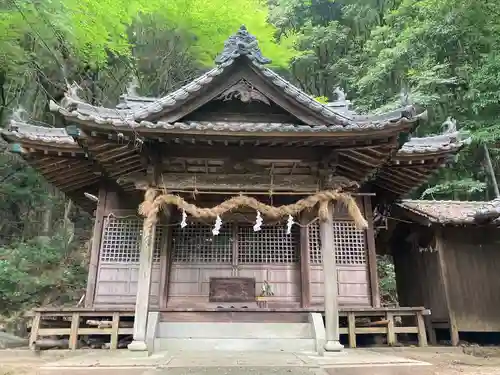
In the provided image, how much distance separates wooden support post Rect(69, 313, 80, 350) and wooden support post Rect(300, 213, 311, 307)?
528 centimetres

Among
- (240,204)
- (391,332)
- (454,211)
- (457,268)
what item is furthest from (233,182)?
(454,211)

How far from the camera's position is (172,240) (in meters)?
9.85

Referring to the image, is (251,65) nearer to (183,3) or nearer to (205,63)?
(183,3)

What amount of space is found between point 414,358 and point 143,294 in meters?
5.42

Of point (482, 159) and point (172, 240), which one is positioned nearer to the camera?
point (172, 240)

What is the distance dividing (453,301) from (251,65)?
8.08 m

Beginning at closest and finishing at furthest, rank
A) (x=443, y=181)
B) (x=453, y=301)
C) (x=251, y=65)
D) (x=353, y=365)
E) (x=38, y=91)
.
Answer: (x=353, y=365) → (x=251, y=65) → (x=453, y=301) → (x=443, y=181) → (x=38, y=91)

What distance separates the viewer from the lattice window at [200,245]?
32.3 feet

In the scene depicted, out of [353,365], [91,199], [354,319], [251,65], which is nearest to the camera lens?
[353,365]

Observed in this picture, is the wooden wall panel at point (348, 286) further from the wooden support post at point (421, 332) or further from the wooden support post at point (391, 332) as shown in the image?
the wooden support post at point (421, 332)

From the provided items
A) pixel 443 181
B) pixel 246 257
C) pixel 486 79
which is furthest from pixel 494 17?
pixel 246 257

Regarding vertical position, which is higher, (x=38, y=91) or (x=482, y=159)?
(x=38, y=91)

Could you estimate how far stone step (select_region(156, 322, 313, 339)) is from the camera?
327 inches

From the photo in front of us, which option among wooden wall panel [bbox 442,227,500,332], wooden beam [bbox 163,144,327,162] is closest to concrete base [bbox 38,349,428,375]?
wooden beam [bbox 163,144,327,162]
